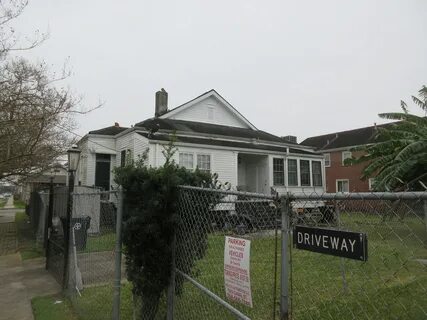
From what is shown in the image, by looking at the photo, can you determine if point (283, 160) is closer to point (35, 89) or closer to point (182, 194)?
point (35, 89)

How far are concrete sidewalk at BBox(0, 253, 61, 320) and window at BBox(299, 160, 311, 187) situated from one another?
14.9 m

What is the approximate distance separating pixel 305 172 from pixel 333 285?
16242mm

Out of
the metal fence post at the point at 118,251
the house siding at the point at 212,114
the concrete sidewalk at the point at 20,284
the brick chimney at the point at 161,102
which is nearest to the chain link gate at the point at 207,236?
the metal fence post at the point at 118,251

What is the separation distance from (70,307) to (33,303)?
0.94 m

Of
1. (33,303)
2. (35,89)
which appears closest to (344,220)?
(33,303)

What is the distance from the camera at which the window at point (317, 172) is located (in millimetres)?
23203

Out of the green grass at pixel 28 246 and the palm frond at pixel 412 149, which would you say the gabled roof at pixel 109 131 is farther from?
the palm frond at pixel 412 149

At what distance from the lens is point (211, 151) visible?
752 inches

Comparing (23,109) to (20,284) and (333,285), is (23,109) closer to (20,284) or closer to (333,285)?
(20,284)

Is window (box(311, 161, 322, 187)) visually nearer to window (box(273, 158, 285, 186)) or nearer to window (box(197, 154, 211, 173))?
window (box(273, 158, 285, 186))

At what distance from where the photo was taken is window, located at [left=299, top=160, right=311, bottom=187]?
74.0 feet

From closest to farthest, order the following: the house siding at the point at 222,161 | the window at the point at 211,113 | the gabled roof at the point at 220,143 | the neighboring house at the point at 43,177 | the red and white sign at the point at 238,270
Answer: the red and white sign at the point at 238,270 → the gabled roof at the point at 220,143 → the house siding at the point at 222,161 → the neighboring house at the point at 43,177 → the window at the point at 211,113

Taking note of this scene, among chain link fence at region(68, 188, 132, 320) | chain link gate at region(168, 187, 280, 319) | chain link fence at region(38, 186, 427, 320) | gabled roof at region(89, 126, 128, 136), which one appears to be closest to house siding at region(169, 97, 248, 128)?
gabled roof at region(89, 126, 128, 136)

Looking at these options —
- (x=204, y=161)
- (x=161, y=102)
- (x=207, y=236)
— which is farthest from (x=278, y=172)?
(x=207, y=236)
